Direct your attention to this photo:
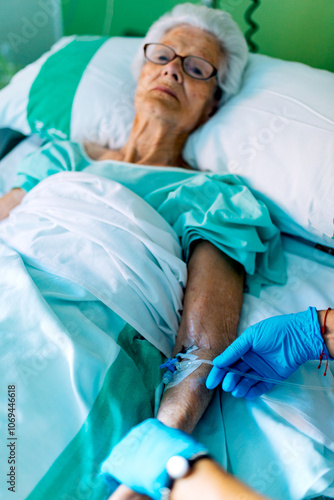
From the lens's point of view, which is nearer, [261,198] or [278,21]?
[261,198]

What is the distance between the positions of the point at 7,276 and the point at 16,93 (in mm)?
1181

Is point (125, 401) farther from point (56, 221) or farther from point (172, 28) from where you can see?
point (172, 28)

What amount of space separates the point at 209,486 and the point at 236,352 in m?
0.32

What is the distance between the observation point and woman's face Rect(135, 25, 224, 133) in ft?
5.25

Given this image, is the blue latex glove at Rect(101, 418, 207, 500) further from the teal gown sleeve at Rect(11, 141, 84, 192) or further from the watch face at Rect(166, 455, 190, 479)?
the teal gown sleeve at Rect(11, 141, 84, 192)

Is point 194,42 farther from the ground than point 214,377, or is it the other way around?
point 194,42

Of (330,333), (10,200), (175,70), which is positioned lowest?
(10,200)

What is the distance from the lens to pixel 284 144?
1.35 m

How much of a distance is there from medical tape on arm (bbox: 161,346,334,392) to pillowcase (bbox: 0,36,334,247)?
0.46 metres

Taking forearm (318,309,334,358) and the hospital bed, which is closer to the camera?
the hospital bed

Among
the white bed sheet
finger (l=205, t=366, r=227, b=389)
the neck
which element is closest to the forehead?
the neck

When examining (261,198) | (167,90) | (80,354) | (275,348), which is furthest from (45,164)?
(275,348)

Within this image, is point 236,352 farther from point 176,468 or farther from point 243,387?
point 176,468

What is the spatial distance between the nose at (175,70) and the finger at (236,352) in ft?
3.32
